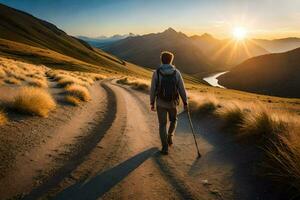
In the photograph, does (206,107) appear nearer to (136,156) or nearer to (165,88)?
(165,88)

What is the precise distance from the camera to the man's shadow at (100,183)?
511cm

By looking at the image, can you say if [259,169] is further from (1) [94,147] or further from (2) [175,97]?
(1) [94,147]

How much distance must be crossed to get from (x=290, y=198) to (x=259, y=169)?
1.35m

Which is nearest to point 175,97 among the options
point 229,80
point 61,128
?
point 61,128

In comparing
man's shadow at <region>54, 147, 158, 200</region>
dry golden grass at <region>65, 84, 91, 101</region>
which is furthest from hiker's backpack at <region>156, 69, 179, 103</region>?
dry golden grass at <region>65, 84, 91, 101</region>

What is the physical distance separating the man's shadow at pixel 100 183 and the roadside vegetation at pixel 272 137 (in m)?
3.10

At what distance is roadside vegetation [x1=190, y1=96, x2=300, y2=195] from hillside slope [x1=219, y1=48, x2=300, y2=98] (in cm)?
13535

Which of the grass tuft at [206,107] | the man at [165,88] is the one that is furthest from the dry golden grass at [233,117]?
the man at [165,88]

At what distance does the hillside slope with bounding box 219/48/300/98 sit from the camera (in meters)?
142

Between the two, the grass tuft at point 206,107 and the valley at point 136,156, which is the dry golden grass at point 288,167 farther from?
the grass tuft at point 206,107

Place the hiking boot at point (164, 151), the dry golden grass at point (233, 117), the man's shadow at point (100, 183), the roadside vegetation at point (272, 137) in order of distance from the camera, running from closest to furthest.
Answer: the man's shadow at point (100, 183) → the roadside vegetation at point (272, 137) → the hiking boot at point (164, 151) → the dry golden grass at point (233, 117)

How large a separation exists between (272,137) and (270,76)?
6592 inches

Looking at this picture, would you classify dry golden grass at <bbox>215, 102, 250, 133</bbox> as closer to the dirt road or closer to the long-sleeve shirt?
the dirt road

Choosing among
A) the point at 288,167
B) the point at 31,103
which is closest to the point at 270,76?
the point at 31,103
